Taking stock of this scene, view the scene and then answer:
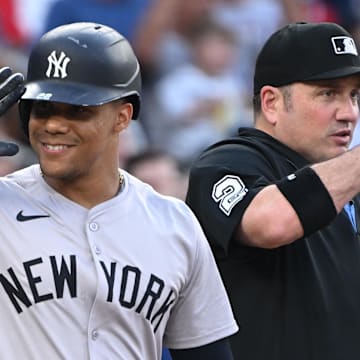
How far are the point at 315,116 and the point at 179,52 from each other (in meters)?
4.11

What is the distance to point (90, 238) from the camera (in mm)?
3127

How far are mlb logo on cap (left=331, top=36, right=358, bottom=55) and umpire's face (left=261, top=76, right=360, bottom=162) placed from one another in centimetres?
10


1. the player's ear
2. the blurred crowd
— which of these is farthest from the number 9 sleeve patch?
the blurred crowd

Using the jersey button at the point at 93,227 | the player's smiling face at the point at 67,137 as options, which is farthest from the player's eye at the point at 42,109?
the jersey button at the point at 93,227

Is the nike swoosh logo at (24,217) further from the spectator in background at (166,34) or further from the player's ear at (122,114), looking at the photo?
the spectator in background at (166,34)

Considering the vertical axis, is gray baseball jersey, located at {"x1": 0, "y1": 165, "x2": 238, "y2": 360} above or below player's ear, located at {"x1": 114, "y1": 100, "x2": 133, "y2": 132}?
below

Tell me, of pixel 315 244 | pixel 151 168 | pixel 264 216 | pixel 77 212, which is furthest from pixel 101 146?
pixel 151 168

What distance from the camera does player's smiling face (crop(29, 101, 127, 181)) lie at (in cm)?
304

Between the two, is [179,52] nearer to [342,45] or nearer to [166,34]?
[166,34]

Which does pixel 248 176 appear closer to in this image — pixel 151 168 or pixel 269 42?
pixel 269 42

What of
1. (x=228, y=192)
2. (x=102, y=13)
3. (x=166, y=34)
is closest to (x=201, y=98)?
(x=166, y=34)

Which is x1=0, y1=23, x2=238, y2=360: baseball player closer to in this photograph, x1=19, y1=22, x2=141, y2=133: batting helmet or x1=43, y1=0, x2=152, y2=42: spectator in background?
x1=19, y1=22, x2=141, y2=133: batting helmet

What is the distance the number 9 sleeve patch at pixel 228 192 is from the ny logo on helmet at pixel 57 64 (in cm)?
76

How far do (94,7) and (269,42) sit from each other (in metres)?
3.50
